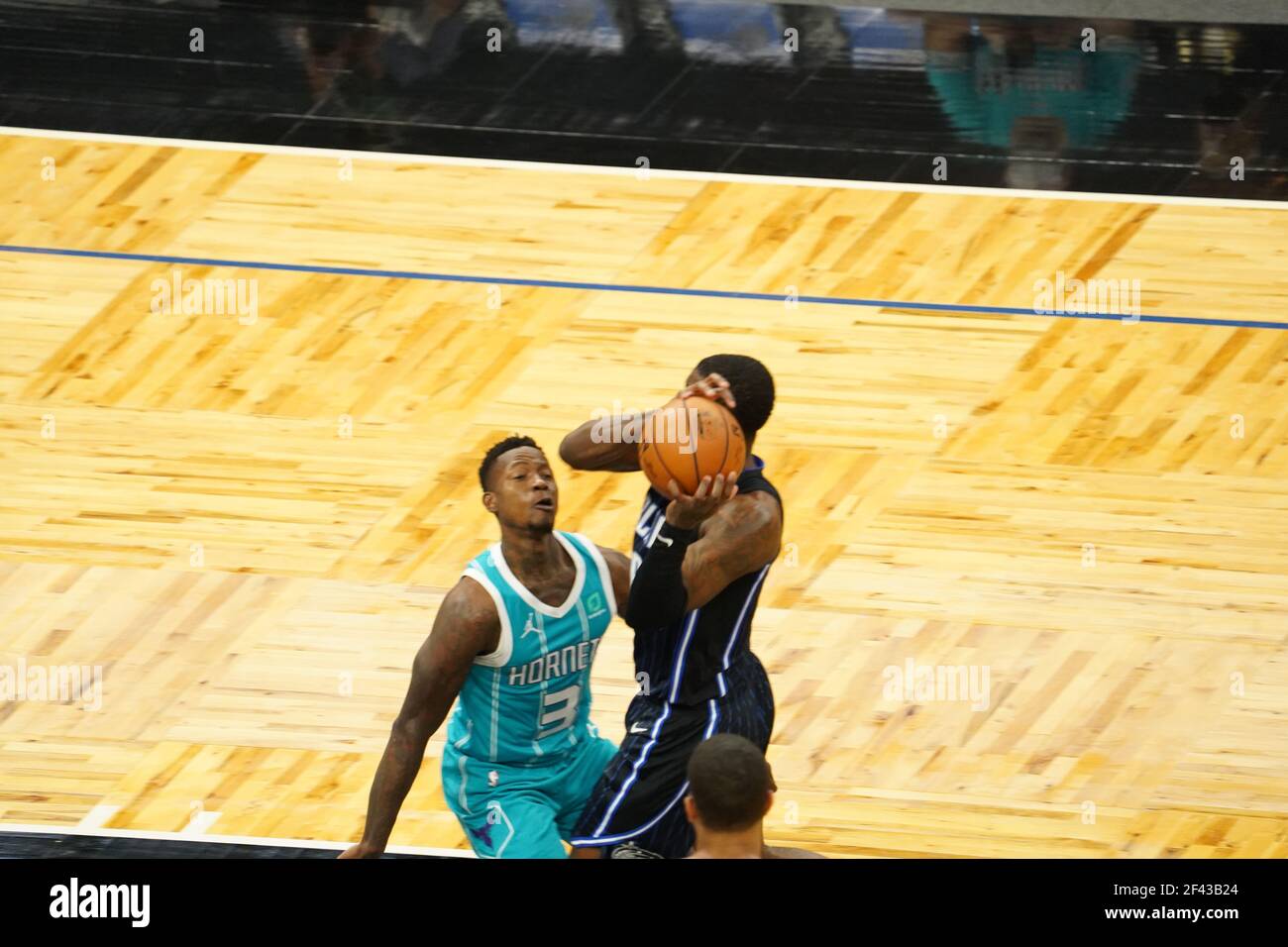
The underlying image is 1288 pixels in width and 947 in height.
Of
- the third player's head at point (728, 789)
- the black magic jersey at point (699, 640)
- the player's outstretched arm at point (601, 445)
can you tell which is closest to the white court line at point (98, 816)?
the black magic jersey at point (699, 640)

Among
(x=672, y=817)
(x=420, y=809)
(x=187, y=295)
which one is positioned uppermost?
(x=187, y=295)

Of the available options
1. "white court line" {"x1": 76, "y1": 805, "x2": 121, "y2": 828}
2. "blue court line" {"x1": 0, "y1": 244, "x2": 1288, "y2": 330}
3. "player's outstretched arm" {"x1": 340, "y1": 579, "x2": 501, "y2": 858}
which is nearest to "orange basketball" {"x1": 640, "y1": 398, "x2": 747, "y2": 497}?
"player's outstretched arm" {"x1": 340, "y1": 579, "x2": 501, "y2": 858}

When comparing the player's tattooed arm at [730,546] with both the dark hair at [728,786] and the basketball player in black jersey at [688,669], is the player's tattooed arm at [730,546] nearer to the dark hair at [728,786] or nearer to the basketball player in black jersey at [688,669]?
the basketball player in black jersey at [688,669]

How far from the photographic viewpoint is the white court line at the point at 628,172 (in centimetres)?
1122

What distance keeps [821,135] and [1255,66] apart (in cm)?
279

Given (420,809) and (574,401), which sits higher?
(574,401)

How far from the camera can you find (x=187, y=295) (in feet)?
34.3

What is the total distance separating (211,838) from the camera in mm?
7598

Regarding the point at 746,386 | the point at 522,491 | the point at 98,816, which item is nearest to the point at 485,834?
the point at 522,491
